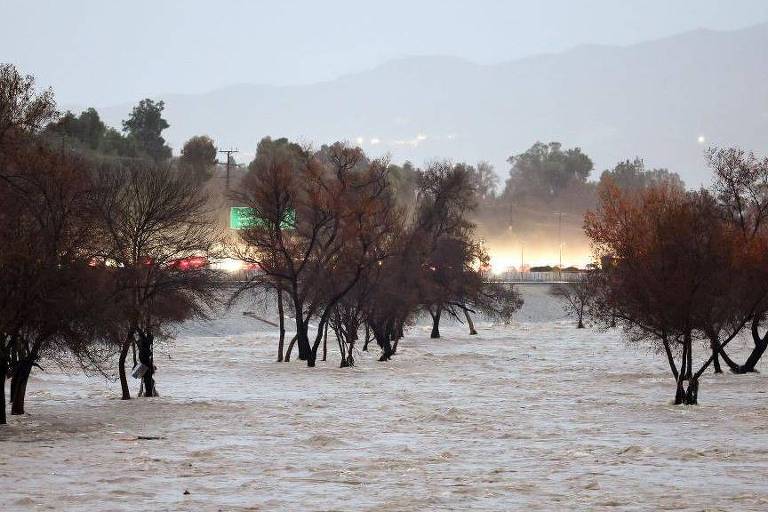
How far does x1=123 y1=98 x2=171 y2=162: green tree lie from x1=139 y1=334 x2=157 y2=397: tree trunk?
4668 inches

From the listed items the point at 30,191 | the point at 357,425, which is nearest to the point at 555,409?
the point at 357,425

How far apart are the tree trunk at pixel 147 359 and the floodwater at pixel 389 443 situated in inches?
21.3

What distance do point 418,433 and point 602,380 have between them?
870 inches

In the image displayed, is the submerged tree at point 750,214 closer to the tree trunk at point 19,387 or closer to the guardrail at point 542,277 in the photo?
the tree trunk at point 19,387

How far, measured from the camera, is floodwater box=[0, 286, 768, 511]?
71.9 feet

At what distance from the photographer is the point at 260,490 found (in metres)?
22.6

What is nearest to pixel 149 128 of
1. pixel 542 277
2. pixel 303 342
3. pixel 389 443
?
pixel 542 277

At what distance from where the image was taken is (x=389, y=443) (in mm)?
30438

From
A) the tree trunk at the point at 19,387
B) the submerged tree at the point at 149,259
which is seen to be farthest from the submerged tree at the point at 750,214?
the tree trunk at the point at 19,387

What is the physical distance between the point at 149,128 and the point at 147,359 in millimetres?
124591

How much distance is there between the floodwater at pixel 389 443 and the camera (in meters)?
21.9

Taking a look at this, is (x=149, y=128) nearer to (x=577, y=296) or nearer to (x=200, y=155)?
(x=200, y=155)

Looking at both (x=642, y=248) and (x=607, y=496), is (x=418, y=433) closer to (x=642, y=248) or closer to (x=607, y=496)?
(x=607, y=496)

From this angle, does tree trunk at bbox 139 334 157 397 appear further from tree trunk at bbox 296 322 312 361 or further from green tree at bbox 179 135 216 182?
green tree at bbox 179 135 216 182
